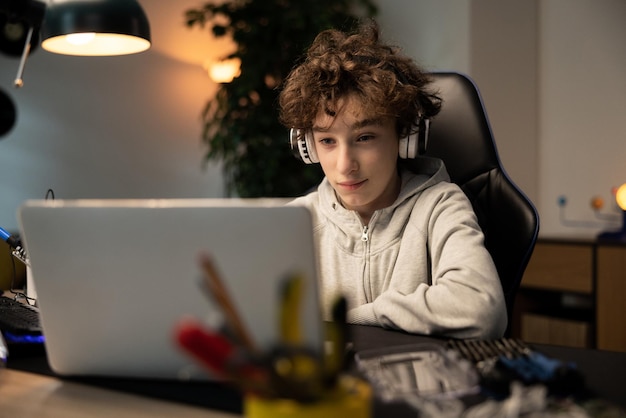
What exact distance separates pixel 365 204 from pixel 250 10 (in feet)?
7.02

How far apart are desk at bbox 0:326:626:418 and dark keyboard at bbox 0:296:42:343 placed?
56 millimetres

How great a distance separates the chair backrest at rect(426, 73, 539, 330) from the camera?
4.27 ft


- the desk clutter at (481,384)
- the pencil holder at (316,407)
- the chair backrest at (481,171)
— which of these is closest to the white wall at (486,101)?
the chair backrest at (481,171)

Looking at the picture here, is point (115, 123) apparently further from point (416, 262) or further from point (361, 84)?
point (416, 262)

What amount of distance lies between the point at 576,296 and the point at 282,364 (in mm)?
2591

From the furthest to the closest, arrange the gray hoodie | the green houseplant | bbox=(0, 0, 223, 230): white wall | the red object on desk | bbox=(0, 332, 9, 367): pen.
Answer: the green houseplant < bbox=(0, 0, 223, 230): white wall < the gray hoodie < bbox=(0, 332, 9, 367): pen < the red object on desk

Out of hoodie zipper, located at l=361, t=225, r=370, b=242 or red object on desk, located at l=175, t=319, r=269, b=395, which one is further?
hoodie zipper, located at l=361, t=225, r=370, b=242

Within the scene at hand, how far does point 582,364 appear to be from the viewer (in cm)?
81

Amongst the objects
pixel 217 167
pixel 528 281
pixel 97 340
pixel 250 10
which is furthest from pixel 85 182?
pixel 97 340

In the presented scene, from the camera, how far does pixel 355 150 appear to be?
51.0 inches

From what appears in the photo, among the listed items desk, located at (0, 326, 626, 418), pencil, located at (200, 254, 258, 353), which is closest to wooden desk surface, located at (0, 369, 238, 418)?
desk, located at (0, 326, 626, 418)

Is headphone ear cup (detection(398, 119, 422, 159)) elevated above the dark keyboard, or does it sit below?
above

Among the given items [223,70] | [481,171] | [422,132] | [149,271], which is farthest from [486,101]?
[149,271]

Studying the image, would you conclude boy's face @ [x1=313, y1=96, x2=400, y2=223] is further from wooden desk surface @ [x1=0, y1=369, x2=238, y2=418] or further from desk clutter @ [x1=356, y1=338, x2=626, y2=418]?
wooden desk surface @ [x1=0, y1=369, x2=238, y2=418]
